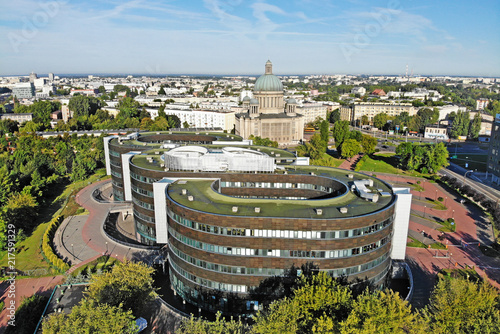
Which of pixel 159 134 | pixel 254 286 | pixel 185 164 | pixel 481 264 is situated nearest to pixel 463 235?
pixel 481 264

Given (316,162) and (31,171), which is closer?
(31,171)

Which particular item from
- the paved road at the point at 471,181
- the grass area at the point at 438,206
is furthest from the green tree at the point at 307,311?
the paved road at the point at 471,181

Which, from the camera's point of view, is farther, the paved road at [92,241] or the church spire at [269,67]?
the church spire at [269,67]

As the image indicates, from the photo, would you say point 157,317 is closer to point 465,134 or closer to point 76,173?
point 76,173

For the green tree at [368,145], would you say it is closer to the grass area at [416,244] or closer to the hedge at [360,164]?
the hedge at [360,164]

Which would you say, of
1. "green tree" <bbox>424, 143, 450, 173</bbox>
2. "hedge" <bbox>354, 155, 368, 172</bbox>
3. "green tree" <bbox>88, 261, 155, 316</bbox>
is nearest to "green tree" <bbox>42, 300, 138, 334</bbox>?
"green tree" <bbox>88, 261, 155, 316</bbox>

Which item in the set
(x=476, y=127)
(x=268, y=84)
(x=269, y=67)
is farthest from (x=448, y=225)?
(x=269, y=67)

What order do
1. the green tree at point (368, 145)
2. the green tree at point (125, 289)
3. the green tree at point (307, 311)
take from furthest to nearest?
the green tree at point (368, 145)
the green tree at point (125, 289)
the green tree at point (307, 311)
